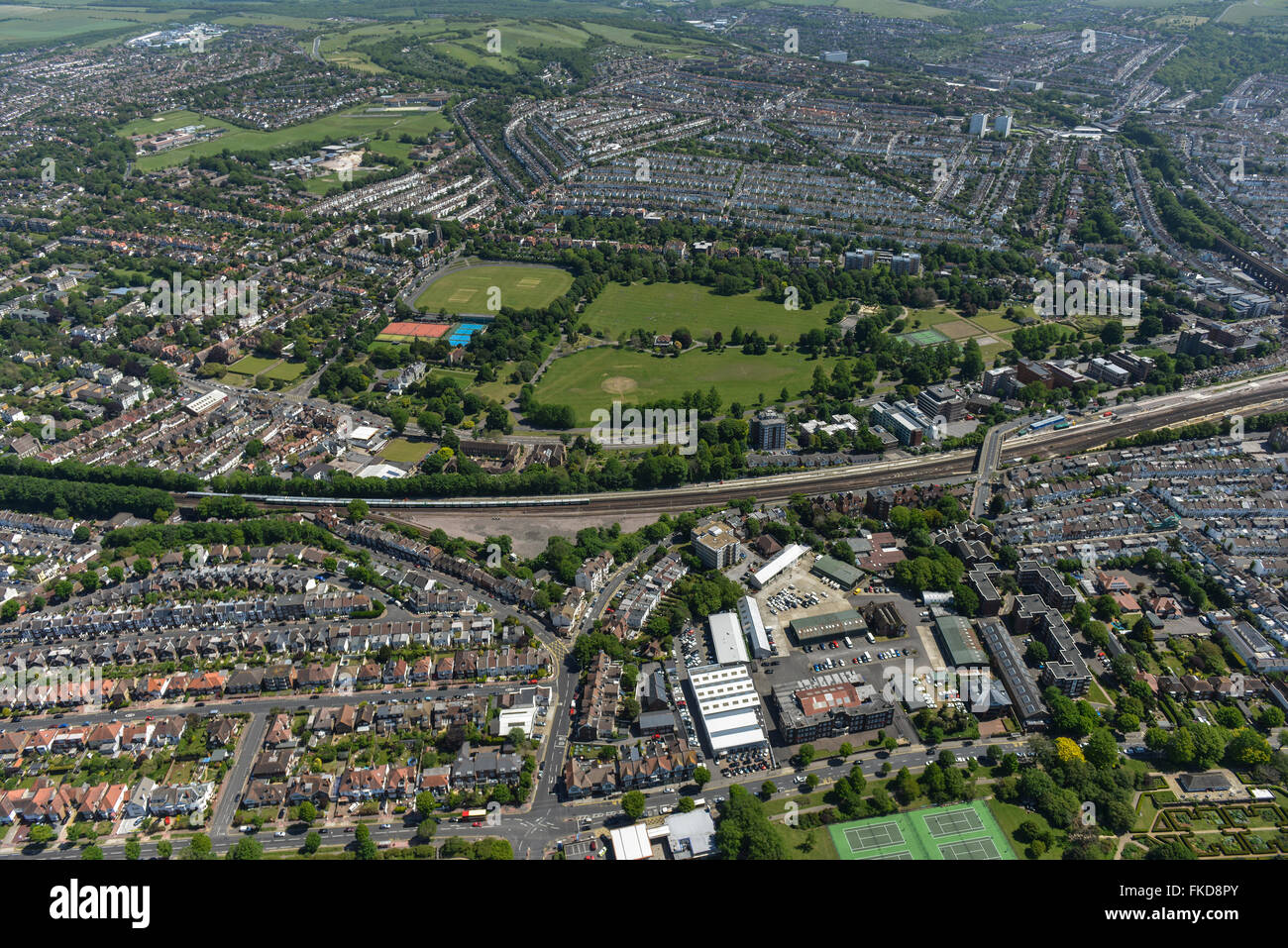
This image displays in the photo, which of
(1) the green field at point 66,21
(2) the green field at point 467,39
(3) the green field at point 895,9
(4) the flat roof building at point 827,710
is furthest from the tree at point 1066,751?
(1) the green field at point 66,21

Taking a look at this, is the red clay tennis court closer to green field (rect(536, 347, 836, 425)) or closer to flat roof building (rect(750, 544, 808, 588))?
green field (rect(536, 347, 836, 425))

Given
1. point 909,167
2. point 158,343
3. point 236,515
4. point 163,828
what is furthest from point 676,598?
point 909,167

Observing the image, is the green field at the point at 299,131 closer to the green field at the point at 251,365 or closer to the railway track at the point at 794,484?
the green field at the point at 251,365

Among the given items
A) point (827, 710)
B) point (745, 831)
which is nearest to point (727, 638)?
point (827, 710)

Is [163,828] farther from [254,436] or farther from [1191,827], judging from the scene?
[1191,827]

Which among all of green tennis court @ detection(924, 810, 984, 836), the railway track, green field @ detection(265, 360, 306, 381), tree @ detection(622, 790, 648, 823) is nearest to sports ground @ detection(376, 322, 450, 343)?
green field @ detection(265, 360, 306, 381)

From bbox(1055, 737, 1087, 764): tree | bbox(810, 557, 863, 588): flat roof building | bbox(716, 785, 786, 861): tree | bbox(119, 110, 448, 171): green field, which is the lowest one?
bbox(716, 785, 786, 861): tree
